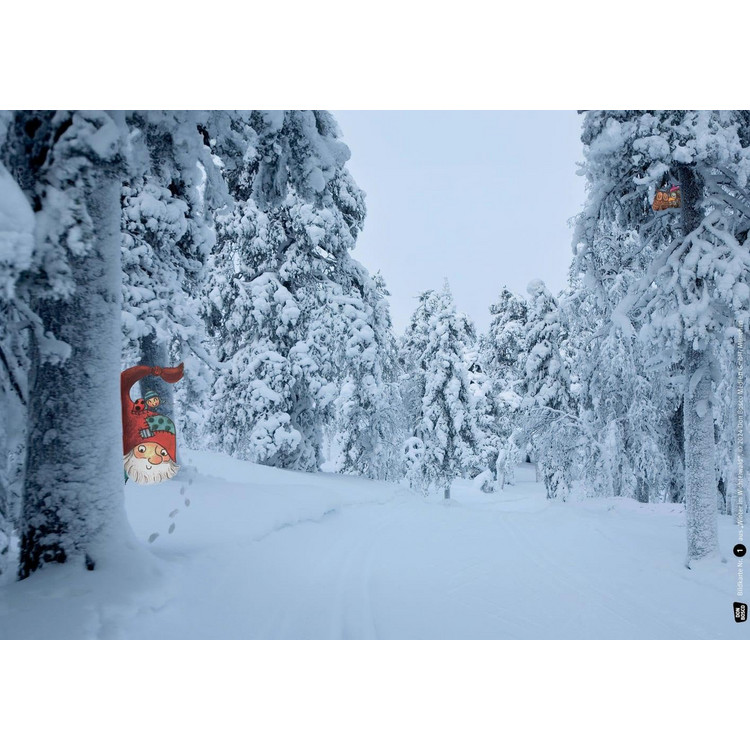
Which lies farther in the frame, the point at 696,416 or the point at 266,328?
the point at 266,328

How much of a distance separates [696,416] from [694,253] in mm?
1859

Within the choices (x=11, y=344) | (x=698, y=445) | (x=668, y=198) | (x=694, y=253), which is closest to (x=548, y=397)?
(x=698, y=445)

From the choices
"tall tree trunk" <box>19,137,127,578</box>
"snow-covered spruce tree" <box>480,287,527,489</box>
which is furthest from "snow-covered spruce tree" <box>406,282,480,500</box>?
"tall tree trunk" <box>19,137,127,578</box>

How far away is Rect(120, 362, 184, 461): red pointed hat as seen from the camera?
485cm

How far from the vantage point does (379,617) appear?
12.6 ft

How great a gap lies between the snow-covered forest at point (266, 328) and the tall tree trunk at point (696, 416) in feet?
0.08

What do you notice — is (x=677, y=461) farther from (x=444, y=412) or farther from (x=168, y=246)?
(x=444, y=412)

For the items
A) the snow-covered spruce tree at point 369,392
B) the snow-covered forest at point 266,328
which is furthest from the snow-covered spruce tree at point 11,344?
the snow-covered spruce tree at point 369,392

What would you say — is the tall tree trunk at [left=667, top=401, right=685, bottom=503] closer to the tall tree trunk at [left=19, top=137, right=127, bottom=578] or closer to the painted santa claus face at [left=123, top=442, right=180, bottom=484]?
the painted santa claus face at [left=123, top=442, right=180, bottom=484]

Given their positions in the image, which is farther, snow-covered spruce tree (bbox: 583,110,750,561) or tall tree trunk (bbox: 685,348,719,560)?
tall tree trunk (bbox: 685,348,719,560)

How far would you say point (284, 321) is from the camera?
11.8 metres

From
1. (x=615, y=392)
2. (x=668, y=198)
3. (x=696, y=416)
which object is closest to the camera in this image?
(x=696, y=416)

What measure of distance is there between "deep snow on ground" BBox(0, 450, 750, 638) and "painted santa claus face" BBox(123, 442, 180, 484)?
128 millimetres

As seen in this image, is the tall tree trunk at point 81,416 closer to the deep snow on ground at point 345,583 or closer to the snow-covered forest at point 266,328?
the snow-covered forest at point 266,328
